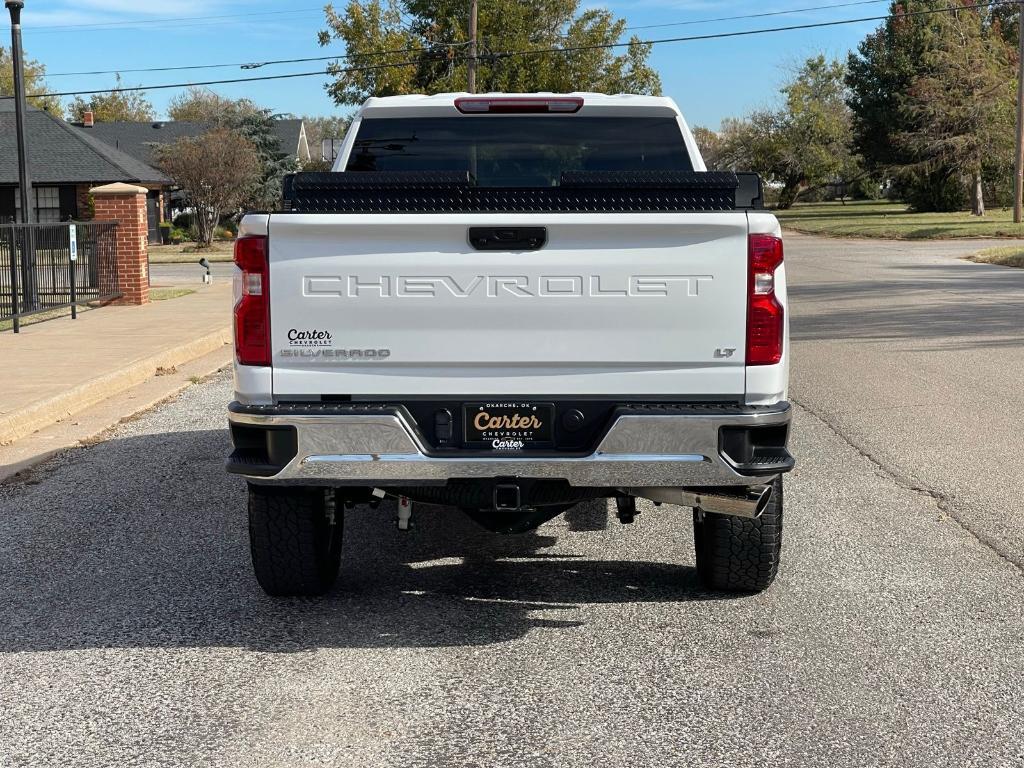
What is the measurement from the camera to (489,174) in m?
7.11

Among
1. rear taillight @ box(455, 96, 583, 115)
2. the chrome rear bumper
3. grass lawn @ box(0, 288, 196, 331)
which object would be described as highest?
rear taillight @ box(455, 96, 583, 115)

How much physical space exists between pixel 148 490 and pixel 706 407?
4464 mm

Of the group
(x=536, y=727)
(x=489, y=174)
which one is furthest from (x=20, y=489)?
(x=536, y=727)

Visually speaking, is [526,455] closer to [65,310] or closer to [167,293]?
[65,310]

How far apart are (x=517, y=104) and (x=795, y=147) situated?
78821 millimetres

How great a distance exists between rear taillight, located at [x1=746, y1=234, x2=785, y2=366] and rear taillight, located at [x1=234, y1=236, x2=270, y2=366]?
71.3 inches

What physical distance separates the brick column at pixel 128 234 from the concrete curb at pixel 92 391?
5.64 meters

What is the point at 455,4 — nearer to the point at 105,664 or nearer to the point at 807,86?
the point at 807,86

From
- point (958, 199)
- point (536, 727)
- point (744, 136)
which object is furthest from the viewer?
point (744, 136)

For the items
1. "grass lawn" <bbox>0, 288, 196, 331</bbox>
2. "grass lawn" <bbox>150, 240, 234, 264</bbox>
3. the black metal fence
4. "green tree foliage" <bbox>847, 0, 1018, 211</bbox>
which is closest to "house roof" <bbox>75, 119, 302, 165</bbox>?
"grass lawn" <bbox>150, 240, 234, 264</bbox>

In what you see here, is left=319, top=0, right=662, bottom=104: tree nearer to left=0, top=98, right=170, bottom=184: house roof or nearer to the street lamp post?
left=0, top=98, right=170, bottom=184: house roof

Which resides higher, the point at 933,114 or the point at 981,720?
the point at 933,114

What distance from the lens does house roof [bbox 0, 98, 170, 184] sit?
46.8 metres

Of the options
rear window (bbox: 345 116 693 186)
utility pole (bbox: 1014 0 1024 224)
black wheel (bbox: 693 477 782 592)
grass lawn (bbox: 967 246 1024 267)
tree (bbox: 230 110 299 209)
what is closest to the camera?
black wheel (bbox: 693 477 782 592)
